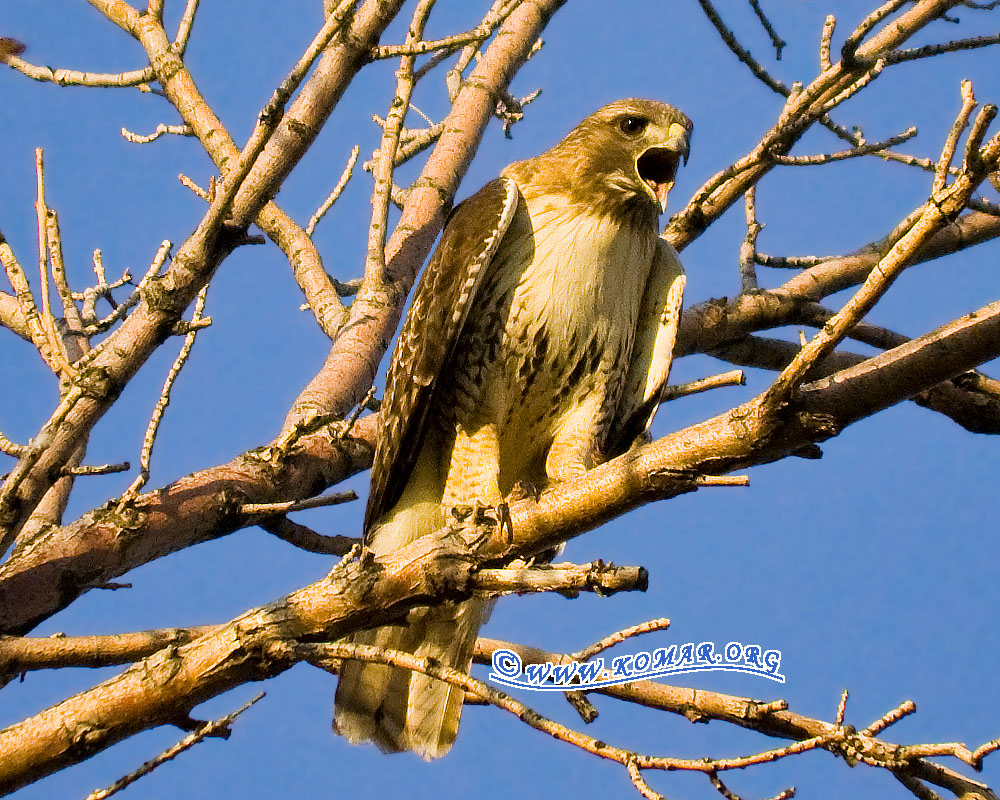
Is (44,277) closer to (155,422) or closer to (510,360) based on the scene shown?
(155,422)

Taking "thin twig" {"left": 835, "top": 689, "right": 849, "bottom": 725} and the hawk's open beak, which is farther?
the hawk's open beak

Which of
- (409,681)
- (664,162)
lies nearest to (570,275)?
(664,162)

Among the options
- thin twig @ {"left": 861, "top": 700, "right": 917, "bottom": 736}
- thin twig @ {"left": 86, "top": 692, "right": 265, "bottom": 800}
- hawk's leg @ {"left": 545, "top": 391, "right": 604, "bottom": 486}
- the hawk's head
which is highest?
the hawk's head

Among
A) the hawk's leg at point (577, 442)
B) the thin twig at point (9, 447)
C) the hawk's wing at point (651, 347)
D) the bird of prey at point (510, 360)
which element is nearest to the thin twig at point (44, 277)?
the thin twig at point (9, 447)

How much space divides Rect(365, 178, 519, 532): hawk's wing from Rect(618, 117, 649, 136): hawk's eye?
570mm

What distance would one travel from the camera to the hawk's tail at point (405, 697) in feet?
11.6

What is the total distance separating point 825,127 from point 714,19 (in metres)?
0.65

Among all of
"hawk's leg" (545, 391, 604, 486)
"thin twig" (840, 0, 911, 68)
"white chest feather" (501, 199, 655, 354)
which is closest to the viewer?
"thin twig" (840, 0, 911, 68)

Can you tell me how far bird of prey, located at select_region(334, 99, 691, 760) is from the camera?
3598 mm

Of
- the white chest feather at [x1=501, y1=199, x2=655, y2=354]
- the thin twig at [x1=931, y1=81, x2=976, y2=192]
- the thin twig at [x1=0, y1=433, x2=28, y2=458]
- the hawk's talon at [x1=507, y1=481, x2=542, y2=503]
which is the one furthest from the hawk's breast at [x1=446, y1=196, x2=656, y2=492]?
the thin twig at [x1=931, y1=81, x2=976, y2=192]

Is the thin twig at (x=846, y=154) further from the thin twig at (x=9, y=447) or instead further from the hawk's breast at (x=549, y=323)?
the thin twig at (x=9, y=447)

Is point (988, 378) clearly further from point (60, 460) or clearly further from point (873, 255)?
point (60, 460)

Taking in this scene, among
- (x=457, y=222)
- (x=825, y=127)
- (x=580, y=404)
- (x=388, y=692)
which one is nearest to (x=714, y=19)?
(x=825, y=127)

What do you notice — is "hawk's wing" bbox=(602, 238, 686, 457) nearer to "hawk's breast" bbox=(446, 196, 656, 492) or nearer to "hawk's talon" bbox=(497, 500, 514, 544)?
"hawk's breast" bbox=(446, 196, 656, 492)
